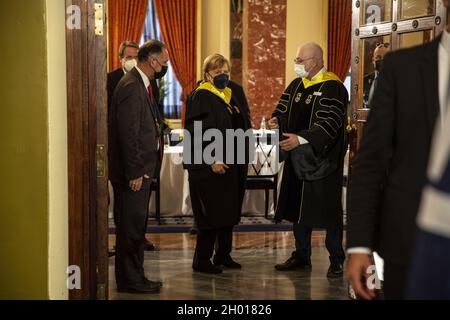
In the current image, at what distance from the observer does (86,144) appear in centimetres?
322

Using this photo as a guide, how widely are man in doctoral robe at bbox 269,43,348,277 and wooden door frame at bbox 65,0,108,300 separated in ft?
5.55

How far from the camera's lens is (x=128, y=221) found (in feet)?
13.3

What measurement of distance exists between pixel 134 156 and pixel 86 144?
724 millimetres

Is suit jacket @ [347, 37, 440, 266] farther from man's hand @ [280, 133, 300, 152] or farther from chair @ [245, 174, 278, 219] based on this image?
chair @ [245, 174, 278, 219]

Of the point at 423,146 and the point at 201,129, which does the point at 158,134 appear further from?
the point at 423,146

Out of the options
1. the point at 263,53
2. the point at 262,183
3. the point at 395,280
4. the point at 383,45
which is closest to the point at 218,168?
the point at 383,45

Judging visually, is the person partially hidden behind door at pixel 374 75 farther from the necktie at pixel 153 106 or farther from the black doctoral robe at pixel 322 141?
the necktie at pixel 153 106

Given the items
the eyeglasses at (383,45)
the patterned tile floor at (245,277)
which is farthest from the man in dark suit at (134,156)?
the eyeglasses at (383,45)

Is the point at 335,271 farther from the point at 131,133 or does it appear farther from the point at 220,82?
the point at 131,133

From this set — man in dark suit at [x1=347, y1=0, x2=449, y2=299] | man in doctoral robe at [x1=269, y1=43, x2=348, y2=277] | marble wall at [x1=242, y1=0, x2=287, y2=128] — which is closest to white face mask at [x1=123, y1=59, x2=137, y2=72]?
man in doctoral robe at [x1=269, y1=43, x2=348, y2=277]

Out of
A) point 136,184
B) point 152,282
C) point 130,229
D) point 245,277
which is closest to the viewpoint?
point 136,184

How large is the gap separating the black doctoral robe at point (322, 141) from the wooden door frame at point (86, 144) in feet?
5.68

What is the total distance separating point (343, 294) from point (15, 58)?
2.40 metres

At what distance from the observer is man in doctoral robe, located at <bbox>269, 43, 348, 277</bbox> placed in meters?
4.59
